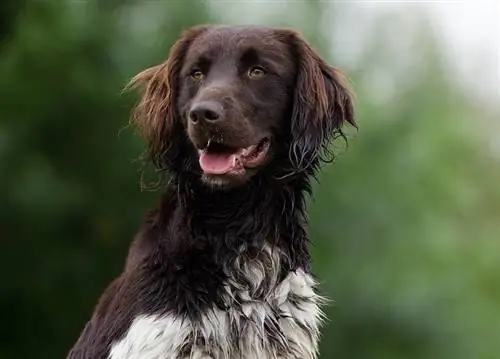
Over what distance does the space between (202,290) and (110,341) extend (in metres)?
0.44

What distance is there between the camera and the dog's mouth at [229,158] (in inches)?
192

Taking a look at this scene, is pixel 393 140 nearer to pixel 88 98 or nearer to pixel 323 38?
pixel 323 38

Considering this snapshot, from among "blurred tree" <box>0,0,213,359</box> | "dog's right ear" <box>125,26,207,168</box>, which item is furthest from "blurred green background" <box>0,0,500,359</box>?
"dog's right ear" <box>125,26,207,168</box>

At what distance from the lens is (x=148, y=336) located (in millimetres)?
4746

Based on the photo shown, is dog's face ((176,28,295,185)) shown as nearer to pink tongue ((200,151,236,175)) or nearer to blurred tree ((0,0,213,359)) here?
pink tongue ((200,151,236,175))

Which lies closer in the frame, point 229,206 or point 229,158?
point 229,158

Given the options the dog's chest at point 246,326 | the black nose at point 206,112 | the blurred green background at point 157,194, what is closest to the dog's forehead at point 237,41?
the black nose at point 206,112

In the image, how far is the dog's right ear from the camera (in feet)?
16.9

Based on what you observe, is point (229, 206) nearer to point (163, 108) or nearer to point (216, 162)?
point (216, 162)

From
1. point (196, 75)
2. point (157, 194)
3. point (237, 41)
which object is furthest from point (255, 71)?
point (157, 194)

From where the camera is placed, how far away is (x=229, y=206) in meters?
5.12

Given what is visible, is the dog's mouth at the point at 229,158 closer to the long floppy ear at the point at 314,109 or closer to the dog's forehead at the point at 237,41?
the long floppy ear at the point at 314,109

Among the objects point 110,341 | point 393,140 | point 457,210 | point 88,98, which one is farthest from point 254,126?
point 457,210

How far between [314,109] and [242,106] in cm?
38
